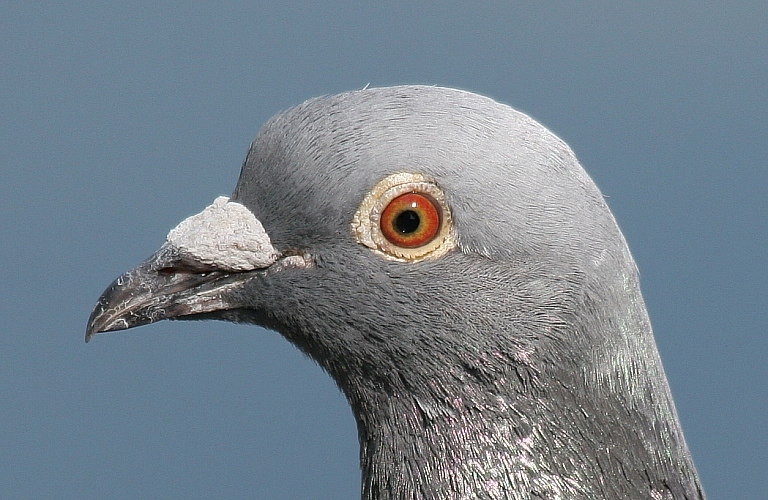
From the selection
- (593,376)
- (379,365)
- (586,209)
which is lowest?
(593,376)

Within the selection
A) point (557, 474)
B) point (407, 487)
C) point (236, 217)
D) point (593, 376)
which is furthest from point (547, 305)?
point (236, 217)

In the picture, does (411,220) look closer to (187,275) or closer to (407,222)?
(407,222)

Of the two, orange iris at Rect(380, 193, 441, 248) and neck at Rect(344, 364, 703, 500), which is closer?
orange iris at Rect(380, 193, 441, 248)

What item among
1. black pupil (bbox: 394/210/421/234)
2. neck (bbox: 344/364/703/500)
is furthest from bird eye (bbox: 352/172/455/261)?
neck (bbox: 344/364/703/500)

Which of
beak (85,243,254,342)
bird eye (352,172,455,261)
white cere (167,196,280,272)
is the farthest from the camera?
beak (85,243,254,342)

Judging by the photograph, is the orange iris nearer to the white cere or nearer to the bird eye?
the bird eye

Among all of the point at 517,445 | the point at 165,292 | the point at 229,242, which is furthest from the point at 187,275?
the point at 517,445

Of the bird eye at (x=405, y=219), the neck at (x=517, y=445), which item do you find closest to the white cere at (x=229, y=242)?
the bird eye at (x=405, y=219)

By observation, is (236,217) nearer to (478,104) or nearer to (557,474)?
(478,104)
